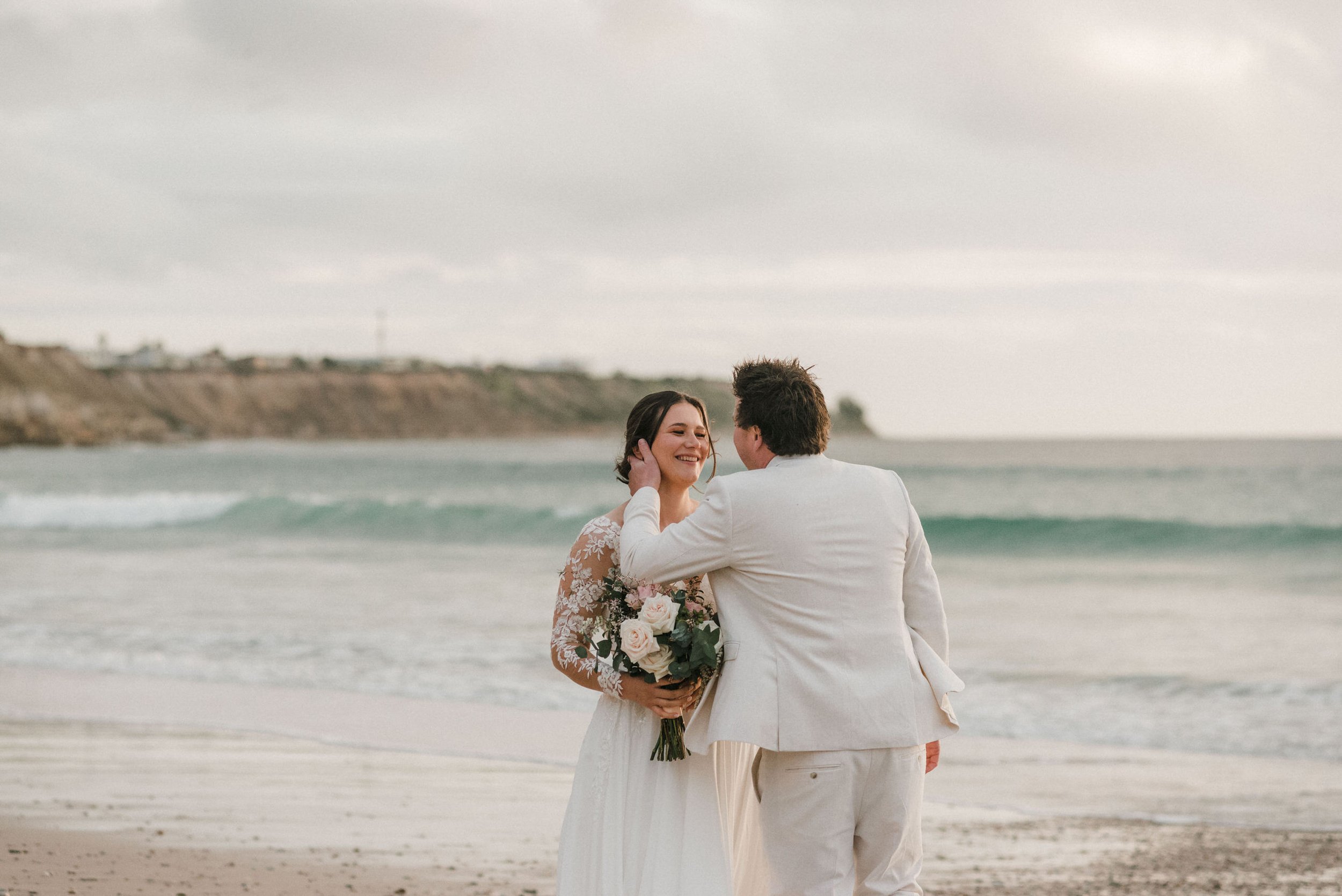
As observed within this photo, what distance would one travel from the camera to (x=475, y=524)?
99.0 ft

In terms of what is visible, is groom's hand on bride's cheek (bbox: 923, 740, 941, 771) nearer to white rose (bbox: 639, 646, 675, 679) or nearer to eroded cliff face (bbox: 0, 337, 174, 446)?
white rose (bbox: 639, 646, 675, 679)

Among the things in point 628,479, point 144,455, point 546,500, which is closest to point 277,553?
point 546,500

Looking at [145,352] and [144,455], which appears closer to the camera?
[144,455]

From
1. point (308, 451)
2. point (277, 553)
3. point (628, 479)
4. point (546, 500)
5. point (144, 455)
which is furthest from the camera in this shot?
point (308, 451)

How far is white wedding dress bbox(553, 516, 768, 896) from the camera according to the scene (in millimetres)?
3357

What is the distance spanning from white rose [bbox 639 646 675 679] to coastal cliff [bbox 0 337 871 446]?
357 feet

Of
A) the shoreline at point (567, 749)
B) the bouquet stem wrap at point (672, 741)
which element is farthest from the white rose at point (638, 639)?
the shoreline at point (567, 749)

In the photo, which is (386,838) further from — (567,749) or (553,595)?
(553,595)

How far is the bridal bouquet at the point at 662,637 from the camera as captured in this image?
→ 318 centimetres

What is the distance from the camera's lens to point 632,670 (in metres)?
3.34

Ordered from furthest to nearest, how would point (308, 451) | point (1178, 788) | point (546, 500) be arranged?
point (308, 451) → point (546, 500) → point (1178, 788)

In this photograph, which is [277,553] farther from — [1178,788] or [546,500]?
[1178,788]

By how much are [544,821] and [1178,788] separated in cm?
366

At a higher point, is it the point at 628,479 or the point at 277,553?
the point at 628,479
